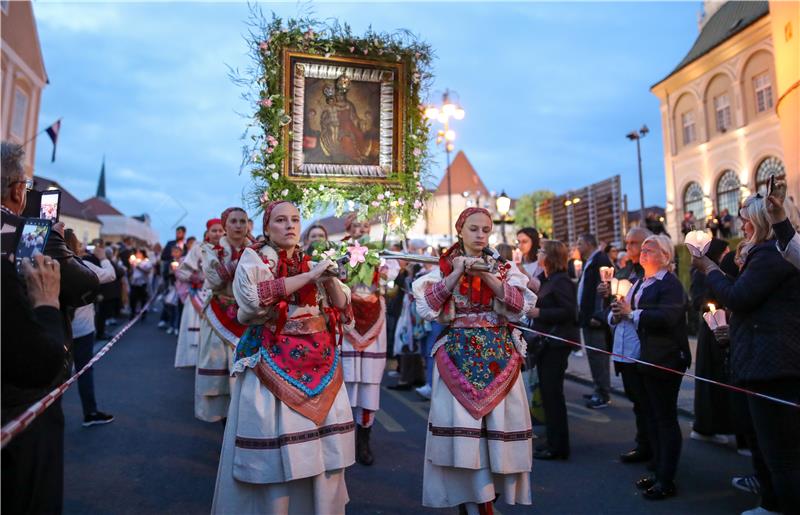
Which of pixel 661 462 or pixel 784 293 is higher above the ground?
pixel 784 293

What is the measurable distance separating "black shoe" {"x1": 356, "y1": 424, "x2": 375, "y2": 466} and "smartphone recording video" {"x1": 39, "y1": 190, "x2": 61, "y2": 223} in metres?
3.38

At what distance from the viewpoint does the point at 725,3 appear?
31.6 metres

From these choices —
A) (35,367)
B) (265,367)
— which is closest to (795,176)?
(265,367)

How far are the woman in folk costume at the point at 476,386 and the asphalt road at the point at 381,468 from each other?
66 cm

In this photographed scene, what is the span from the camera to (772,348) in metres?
3.41

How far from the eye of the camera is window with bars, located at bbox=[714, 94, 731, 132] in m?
28.3

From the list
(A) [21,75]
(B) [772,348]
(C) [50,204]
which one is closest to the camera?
(C) [50,204]

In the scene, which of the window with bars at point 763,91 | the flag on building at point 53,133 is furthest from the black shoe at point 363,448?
the window with bars at point 763,91

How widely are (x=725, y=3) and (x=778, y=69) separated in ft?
67.0

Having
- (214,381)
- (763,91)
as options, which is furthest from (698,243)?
(763,91)

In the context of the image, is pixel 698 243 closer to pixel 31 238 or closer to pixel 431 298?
pixel 431 298

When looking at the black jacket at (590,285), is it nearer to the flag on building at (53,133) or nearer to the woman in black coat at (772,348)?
the woman in black coat at (772,348)

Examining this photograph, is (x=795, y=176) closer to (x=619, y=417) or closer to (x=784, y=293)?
(x=619, y=417)

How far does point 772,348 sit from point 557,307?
7.03 feet
